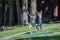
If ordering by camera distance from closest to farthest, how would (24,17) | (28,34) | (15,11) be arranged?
(28,34) < (24,17) < (15,11)

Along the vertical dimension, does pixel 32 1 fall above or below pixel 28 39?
above

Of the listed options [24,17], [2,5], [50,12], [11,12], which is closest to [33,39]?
[24,17]

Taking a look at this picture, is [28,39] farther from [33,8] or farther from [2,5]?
[2,5]

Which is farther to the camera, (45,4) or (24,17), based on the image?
(45,4)

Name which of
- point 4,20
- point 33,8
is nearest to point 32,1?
point 33,8

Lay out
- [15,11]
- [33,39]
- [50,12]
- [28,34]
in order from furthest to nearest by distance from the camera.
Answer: [50,12]
[15,11]
[28,34]
[33,39]

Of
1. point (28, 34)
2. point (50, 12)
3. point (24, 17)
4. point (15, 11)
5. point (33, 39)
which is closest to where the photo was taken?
point (33, 39)

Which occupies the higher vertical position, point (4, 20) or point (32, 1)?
point (32, 1)

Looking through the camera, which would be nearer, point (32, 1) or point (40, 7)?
point (32, 1)

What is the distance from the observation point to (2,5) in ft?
118

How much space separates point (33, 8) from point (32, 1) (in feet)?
2.56

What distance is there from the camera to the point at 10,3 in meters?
31.9

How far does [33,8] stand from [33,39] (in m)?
12.5

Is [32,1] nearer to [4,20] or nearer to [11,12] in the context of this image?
[11,12]
